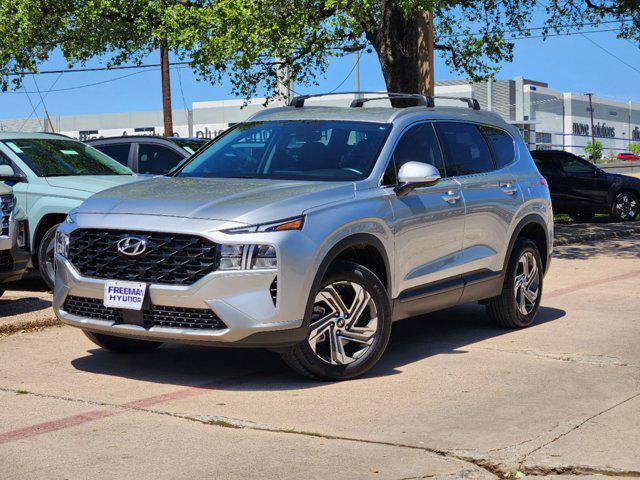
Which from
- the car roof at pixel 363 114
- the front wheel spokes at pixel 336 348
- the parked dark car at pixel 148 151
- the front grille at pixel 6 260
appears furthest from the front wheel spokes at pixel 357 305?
the parked dark car at pixel 148 151

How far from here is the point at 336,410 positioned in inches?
253

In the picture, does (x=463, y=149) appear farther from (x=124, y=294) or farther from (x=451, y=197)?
(x=124, y=294)

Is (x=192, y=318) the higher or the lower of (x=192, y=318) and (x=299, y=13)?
the lower

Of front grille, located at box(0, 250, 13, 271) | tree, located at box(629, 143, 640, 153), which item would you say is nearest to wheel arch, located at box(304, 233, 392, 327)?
front grille, located at box(0, 250, 13, 271)

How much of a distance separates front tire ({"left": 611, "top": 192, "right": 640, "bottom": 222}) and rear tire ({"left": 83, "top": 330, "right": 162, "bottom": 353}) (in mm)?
17900

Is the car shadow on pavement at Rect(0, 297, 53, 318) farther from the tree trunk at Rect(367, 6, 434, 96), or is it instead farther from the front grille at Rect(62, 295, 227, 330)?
the tree trunk at Rect(367, 6, 434, 96)

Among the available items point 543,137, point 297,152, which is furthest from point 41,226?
point 543,137

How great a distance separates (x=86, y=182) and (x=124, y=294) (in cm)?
522

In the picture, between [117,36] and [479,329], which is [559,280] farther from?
[117,36]

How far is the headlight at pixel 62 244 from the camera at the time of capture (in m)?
7.32

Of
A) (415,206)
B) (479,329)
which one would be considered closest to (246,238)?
(415,206)

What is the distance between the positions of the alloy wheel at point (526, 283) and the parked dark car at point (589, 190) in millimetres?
14788

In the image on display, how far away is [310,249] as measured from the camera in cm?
679

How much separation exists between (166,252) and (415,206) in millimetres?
2014
